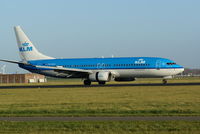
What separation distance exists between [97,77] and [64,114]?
122 ft

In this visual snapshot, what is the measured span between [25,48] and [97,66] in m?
14.2

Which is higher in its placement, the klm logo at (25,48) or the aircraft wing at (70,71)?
the klm logo at (25,48)

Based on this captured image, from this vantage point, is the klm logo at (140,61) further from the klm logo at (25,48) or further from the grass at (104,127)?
the grass at (104,127)

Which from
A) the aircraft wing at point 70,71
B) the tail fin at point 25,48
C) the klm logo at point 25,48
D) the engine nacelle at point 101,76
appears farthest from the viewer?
the klm logo at point 25,48

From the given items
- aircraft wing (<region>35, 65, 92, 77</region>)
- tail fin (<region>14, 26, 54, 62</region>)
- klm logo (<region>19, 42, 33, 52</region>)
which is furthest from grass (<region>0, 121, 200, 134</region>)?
klm logo (<region>19, 42, 33, 52</region>)

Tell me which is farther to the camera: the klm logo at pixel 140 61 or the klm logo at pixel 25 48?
the klm logo at pixel 25 48

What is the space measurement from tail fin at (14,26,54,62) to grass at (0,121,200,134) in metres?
50.3

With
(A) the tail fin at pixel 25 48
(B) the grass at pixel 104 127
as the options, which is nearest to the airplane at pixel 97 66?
(A) the tail fin at pixel 25 48

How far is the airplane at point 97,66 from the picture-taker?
2389 inches

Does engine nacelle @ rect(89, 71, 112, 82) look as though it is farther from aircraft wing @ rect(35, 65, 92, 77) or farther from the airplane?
aircraft wing @ rect(35, 65, 92, 77)

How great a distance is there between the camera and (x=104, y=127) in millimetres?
18328

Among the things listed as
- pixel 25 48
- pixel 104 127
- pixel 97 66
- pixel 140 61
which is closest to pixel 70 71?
pixel 97 66

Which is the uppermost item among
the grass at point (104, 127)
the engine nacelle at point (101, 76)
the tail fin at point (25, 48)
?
the tail fin at point (25, 48)

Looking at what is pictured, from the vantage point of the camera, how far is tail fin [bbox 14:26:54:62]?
70.2 meters
